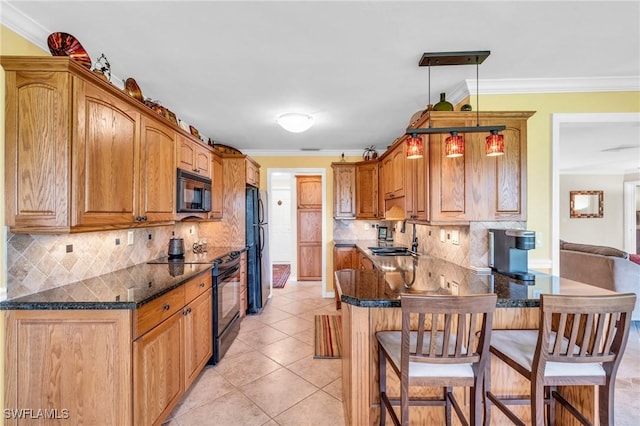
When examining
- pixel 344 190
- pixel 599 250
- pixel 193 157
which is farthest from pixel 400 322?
pixel 599 250

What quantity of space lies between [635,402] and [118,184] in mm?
4017

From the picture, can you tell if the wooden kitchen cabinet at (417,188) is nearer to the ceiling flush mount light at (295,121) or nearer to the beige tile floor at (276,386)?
the ceiling flush mount light at (295,121)

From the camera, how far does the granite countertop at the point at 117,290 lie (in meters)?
1.50

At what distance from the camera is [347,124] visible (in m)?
3.50

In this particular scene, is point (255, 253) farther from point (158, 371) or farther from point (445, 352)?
point (445, 352)

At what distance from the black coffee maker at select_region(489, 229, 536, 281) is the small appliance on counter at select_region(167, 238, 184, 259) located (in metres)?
2.97

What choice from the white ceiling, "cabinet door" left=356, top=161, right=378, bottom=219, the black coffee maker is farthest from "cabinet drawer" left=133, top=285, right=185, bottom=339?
"cabinet door" left=356, top=161, right=378, bottom=219

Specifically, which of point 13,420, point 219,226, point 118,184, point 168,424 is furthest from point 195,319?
point 219,226

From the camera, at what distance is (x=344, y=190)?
15.6 ft

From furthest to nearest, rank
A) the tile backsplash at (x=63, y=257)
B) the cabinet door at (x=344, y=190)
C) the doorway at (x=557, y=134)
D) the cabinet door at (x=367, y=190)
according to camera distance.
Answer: the cabinet door at (x=344, y=190) → the cabinet door at (x=367, y=190) → the doorway at (x=557, y=134) → the tile backsplash at (x=63, y=257)

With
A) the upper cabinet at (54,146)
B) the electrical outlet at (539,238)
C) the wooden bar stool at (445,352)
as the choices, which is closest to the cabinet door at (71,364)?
the upper cabinet at (54,146)

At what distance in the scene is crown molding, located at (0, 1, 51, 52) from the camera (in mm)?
1532

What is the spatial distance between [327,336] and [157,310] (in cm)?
204

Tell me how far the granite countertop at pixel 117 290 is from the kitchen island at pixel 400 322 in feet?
3.83
